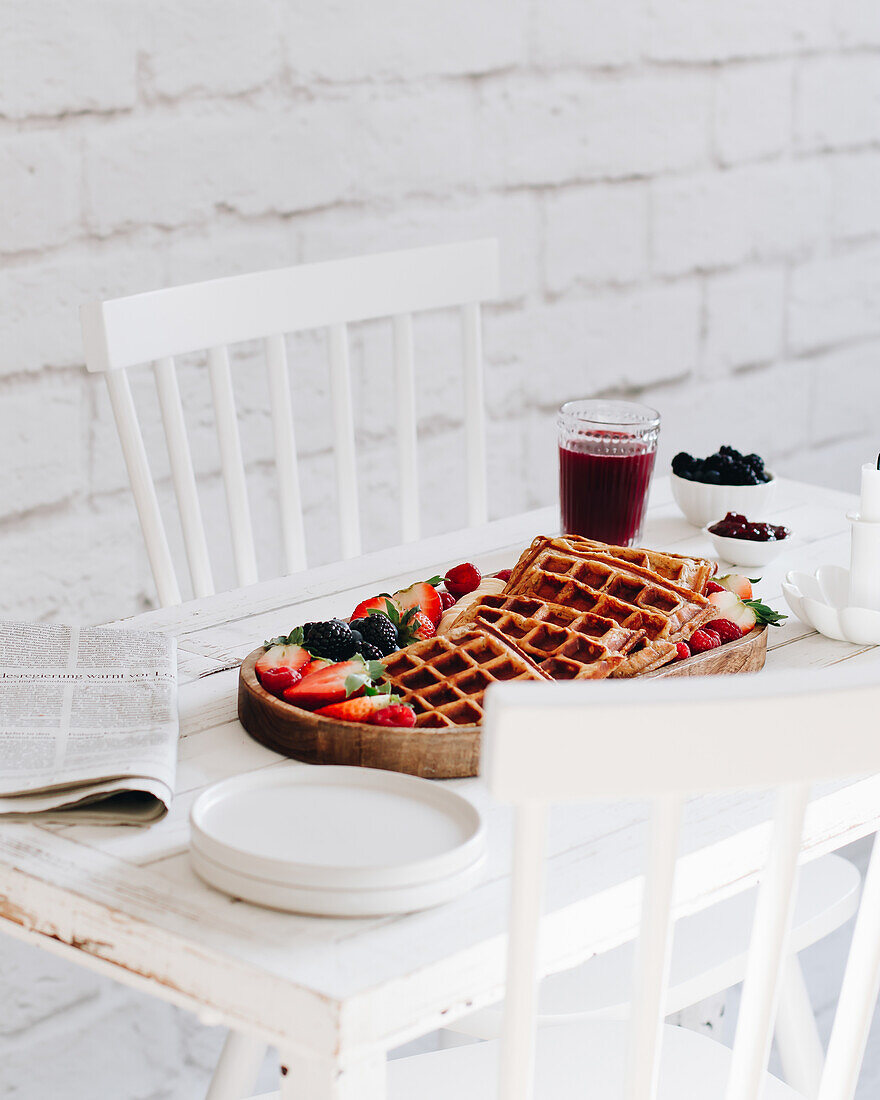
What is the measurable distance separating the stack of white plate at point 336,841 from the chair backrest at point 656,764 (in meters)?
0.11

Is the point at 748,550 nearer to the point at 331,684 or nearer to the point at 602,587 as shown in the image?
the point at 602,587

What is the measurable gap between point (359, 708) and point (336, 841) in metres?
0.16

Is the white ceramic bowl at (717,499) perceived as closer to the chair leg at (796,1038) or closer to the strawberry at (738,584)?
the strawberry at (738,584)

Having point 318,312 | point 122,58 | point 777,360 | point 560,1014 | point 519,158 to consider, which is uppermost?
point 122,58

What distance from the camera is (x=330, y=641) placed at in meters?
0.97

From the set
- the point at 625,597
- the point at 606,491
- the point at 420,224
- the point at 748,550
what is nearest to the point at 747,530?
the point at 748,550

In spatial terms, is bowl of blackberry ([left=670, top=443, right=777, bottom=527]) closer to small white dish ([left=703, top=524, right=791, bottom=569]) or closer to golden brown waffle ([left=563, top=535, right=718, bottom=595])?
small white dish ([left=703, top=524, right=791, bottom=569])

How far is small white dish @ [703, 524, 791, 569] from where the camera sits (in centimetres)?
127

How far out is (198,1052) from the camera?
6.27 ft

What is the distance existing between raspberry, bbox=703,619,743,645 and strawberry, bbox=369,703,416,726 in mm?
282

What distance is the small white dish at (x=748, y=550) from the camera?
1.27 m

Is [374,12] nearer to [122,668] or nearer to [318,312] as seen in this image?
[318,312]

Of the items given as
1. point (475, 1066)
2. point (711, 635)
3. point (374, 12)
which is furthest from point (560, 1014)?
point (374, 12)

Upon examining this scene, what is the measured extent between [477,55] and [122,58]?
58 cm
